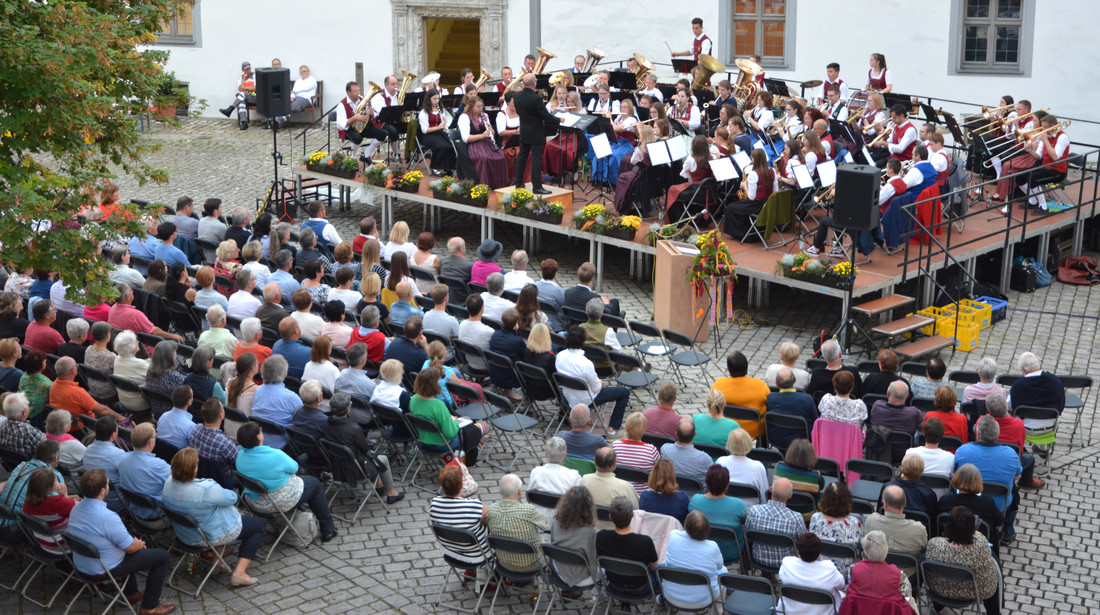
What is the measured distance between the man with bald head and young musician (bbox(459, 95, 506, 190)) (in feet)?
33.3

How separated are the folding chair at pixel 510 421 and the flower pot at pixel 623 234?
4749 millimetres

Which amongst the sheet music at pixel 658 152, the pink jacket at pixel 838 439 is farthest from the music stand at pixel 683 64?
the pink jacket at pixel 838 439

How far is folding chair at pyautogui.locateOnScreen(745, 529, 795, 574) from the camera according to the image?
8219mm

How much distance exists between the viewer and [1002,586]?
8359mm

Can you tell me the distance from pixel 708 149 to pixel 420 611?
28.6ft

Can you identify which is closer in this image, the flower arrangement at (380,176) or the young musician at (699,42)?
the flower arrangement at (380,176)

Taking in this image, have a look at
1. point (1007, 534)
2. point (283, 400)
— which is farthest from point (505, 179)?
point (1007, 534)

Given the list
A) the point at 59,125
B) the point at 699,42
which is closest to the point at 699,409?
the point at 59,125

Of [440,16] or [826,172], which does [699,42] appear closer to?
[440,16]

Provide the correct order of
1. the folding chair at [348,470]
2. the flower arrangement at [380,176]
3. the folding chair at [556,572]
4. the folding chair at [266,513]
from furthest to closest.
→ 1. the flower arrangement at [380,176]
2. the folding chair at [348,470]
3. the folding chair at [266,513]
4. the folding chair at [556,572]

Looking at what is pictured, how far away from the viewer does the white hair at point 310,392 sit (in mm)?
9688

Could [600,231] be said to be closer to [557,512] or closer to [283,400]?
[283,400]

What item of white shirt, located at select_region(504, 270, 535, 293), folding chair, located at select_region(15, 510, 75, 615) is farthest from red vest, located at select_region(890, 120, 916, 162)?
folding chair, located at select_region(15, 510, 75, 615)

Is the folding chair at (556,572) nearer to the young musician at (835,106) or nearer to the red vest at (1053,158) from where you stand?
the red vest at (1053,158)
